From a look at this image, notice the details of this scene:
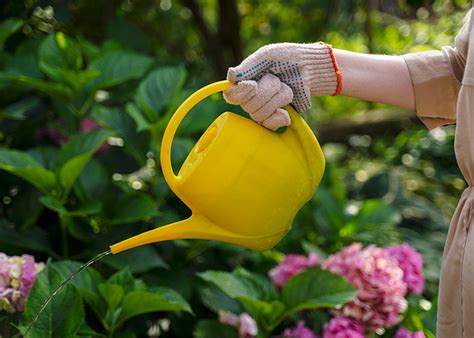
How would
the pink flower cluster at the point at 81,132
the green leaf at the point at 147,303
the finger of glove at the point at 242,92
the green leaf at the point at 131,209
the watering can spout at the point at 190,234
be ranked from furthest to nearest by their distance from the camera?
the pink flower cluster at the point at 81,132, the green leaf at the point at 131,209, the green leaf at the point at 147,303, the watering can spout at the point at 190,234, the finger of glove at the point at 242,92

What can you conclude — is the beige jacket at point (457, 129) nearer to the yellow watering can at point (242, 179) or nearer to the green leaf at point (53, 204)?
the yellow watering can at point (242, 179)

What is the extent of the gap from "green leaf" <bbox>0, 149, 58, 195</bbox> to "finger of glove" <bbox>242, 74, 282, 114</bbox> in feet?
2.47

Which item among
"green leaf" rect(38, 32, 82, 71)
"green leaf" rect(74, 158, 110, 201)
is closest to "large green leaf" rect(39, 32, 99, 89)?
"green leaf" rect(38, 32, 82, 71)

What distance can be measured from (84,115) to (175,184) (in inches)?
39.6

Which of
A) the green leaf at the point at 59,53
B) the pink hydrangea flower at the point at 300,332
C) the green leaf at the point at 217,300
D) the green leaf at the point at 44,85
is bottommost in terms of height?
the pink hydrangea flower at the point at 300,332

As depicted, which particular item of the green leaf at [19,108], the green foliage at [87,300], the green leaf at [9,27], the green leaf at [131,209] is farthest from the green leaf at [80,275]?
the green leaf at [9,27]

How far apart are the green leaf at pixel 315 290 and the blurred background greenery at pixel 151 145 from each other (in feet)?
0.98

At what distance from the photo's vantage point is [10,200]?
89.6 inches

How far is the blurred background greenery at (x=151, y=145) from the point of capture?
2.14m

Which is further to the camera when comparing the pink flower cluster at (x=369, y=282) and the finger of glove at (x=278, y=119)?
the pink flower cluster at (x=369, y=282)

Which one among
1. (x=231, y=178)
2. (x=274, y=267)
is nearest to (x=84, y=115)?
(x=274, y=267)

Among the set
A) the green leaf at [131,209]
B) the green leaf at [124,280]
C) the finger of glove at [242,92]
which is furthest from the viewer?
the green leaf at [131,209]

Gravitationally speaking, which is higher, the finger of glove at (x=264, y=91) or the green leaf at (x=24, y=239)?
the finger of glove at (x=264, y=91)

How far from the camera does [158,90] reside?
7.81 feet
